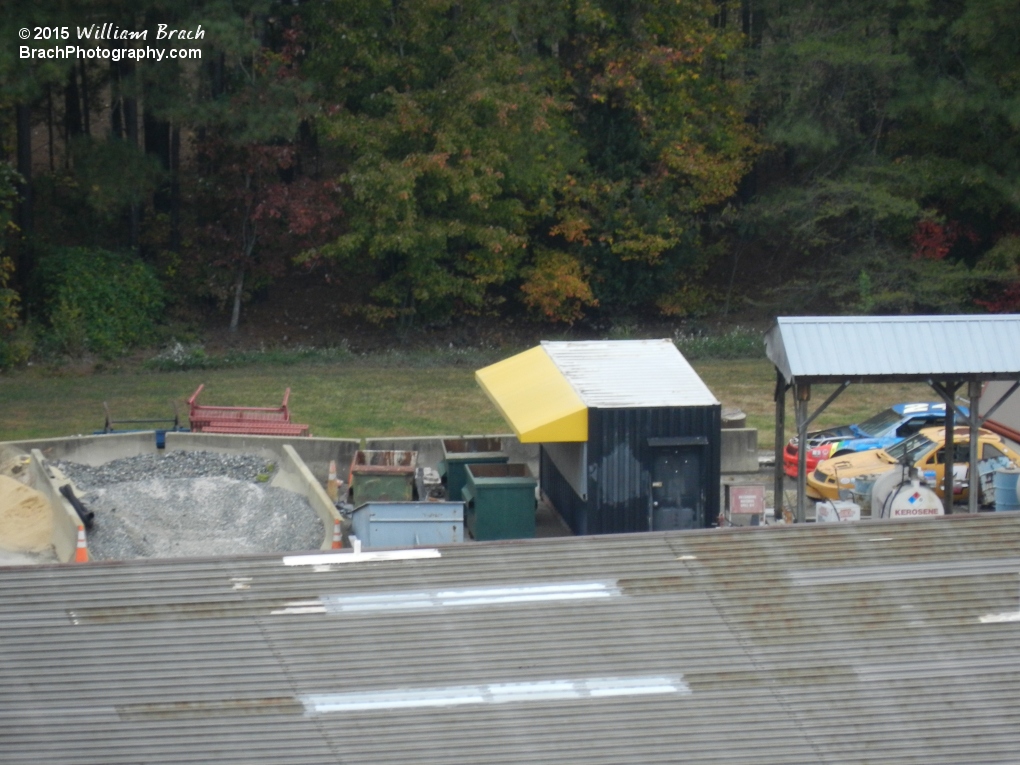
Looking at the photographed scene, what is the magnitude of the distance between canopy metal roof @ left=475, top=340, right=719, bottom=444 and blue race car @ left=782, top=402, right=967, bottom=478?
11.2ft

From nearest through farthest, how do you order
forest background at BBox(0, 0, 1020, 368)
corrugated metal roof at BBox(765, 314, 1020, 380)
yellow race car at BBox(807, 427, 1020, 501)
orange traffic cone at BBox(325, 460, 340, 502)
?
corrugated metal roof at BBox(765, 314, 1020, 380), yellow race car at BBox(807, 427, 1020, 501), orange traffic cone at BBox(325, 460, 340, 502), forest background at BBox(0, 0, 1020, 368)

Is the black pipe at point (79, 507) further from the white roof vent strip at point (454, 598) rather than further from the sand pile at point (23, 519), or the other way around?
the white roof vent strip at point (454, 598)

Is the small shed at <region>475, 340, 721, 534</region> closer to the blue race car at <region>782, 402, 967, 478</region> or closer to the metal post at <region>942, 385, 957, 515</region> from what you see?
the metal post at <region>942, 385, 957, 515</region>

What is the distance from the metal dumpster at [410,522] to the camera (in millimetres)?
15789

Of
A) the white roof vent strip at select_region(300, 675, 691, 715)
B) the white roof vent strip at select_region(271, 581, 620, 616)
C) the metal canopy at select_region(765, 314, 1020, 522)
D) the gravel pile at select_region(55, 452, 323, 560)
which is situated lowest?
the gravel pile at select_region(55, 452, 323, 560)

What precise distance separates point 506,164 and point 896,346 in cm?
1918

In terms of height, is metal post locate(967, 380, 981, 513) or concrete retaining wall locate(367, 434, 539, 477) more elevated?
metal post locate(967, 380, 981, 513)

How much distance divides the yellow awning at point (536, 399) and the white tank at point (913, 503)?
4.34 metres

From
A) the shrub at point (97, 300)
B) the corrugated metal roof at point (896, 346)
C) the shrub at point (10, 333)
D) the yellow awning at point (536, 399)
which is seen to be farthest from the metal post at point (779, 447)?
the shrub at point (10, 333)

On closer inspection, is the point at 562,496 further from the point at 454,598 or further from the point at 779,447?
the point at 454,598

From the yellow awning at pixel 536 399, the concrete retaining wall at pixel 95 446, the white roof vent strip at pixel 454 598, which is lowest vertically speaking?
the concrete retaining wall at pixel 95 446

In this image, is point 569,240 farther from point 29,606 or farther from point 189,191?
point 29,606

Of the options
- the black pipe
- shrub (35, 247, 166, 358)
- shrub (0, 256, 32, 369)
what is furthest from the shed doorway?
shrub (0, 256, 32, 369)

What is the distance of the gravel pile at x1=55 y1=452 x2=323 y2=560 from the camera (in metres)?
16.0
